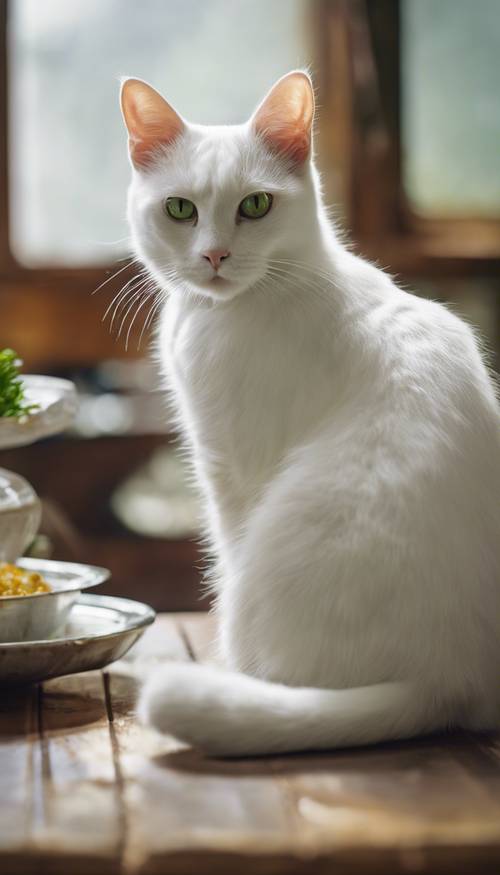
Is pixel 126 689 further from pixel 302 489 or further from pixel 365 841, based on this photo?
pixel 365 841

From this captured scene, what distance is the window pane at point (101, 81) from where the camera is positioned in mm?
3002

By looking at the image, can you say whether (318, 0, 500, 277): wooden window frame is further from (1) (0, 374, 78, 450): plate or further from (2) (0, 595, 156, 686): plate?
(2) (0, 595, 156, 686): plate

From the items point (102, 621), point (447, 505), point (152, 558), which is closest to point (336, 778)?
point (447, 505)

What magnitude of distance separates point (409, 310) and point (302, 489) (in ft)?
0.95

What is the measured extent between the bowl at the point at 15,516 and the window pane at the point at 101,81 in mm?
1721

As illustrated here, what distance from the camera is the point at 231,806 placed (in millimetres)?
856

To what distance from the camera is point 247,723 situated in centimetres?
96

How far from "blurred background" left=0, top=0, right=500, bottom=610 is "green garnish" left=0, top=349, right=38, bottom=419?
151cm

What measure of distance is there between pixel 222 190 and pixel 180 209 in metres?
0.07

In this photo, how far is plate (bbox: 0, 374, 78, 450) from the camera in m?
1.34

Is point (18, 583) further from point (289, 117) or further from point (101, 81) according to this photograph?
point (101, 81)

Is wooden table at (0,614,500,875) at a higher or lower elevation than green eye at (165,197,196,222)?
lower

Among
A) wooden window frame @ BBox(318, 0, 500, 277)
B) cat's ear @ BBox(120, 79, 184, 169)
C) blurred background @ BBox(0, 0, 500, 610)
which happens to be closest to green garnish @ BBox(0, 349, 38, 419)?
cat's ear @ BBox(120, 79, 184, 169)

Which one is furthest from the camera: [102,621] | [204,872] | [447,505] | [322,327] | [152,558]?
[152,558]
